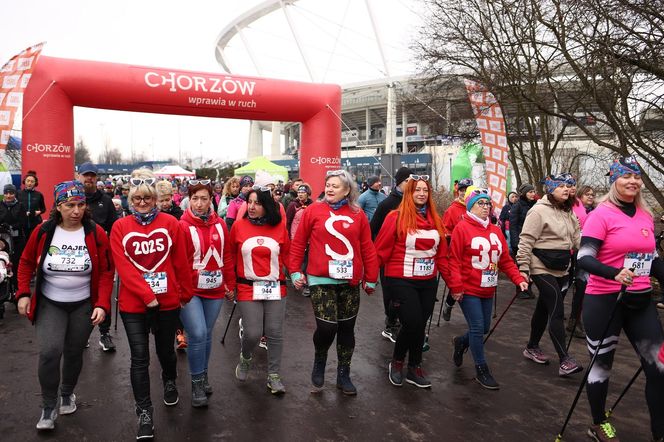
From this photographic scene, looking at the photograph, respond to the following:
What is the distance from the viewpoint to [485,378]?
4.54 meters

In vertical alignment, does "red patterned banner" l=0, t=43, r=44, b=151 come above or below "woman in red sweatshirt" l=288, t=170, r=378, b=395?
above

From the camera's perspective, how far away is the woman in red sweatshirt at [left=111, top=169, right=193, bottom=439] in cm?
347

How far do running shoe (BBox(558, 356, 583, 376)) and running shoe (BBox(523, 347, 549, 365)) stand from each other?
339 millimetres

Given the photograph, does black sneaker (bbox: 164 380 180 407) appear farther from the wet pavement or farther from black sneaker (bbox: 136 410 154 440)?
black sneaker (bbox: 136 410 154 440)

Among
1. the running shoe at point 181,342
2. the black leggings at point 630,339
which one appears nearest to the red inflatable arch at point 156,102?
the running shoe at point 181,342

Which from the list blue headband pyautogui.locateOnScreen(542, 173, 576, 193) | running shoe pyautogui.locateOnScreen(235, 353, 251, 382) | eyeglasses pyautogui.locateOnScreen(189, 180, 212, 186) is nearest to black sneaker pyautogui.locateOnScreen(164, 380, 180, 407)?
running shoe pyautogui.locateOnScreen(235, 353, 251, 382)

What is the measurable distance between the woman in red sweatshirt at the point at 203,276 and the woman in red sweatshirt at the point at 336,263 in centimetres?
61

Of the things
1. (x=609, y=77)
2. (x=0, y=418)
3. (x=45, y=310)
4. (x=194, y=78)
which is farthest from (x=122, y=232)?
(x=194, y=78)

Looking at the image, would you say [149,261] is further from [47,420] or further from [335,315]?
[335,315]

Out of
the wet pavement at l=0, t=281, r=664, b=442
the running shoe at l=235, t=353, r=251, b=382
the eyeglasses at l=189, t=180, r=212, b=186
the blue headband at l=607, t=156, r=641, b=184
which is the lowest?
the wet pavement at l=0, t=281, r=664, b=442

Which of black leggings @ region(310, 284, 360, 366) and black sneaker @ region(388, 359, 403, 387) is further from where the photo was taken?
black sneaker @ region(388, 359, 403, 387)

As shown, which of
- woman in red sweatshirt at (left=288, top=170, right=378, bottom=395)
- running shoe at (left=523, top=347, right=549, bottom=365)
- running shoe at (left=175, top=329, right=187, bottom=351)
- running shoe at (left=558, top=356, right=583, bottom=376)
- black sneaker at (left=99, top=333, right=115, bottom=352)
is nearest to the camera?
woman in red sweatshirt at (left=288, top=170, right=378, bottom=395)

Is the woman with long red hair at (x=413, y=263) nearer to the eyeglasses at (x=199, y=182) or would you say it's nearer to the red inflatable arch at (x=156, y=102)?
the eyeglasses at (x=199, y=182)

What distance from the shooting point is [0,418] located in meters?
3.76
